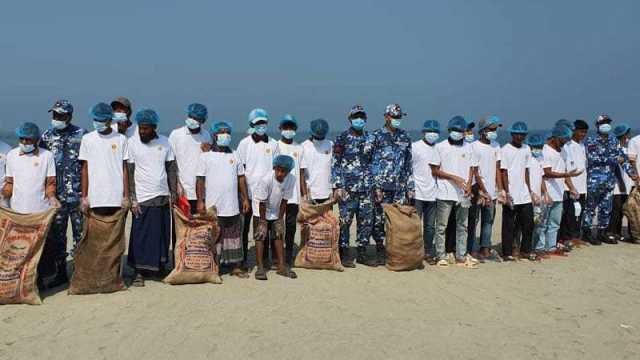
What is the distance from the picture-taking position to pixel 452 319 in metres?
5.45

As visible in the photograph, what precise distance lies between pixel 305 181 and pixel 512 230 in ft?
10.7

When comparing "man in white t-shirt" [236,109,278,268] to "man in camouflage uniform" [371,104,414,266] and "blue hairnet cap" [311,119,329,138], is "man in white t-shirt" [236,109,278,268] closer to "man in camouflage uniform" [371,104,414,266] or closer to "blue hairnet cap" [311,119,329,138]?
"blue hairnet cap" [311,119,329,138]

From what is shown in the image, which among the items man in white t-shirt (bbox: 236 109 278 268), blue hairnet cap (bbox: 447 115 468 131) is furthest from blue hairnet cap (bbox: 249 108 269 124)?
blue hairnet cap (bbox: 447 115 468 131)

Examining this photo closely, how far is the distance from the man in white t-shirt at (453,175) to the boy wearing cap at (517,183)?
0.59 meters

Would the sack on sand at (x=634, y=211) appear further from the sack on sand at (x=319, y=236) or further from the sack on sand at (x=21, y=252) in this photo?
the sack on sand at (x=21, y=252)

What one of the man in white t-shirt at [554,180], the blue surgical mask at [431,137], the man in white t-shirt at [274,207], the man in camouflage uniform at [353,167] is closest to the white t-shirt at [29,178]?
the man in white t-shirt at [274,207]

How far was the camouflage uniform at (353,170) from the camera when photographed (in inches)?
286

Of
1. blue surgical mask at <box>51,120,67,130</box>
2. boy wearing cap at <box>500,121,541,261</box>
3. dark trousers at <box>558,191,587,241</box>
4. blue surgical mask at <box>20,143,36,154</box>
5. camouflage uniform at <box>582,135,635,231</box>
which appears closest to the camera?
blue surgical mask at <box>20,143,36,154</box>

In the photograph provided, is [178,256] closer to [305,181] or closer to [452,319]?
[305,181]

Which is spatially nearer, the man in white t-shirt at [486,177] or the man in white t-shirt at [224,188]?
the man in white t-shirt at [224,188]

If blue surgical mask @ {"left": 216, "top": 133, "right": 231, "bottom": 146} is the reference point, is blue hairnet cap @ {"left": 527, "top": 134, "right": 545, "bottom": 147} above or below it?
above

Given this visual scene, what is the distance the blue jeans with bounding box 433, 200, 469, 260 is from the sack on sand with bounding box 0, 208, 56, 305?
486 cm

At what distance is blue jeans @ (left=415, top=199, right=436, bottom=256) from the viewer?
7657mm

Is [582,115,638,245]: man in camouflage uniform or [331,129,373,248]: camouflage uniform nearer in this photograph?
[331,129,373,248]: camouflage uniform
